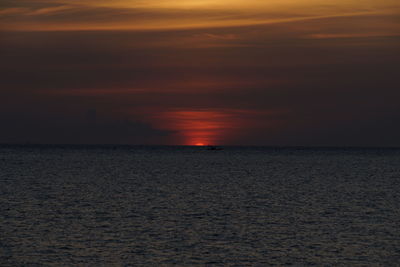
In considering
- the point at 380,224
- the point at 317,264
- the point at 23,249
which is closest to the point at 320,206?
the point at 380,224

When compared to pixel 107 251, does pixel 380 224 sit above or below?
below

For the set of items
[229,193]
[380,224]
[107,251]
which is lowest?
[229,193]

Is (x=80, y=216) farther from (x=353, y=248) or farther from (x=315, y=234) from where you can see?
(x=353, y=248)

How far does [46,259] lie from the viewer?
112 feet

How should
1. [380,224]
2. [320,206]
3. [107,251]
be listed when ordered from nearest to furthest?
[107,251] < [380,224] < [320,206]

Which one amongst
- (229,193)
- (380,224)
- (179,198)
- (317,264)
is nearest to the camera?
(317,264)

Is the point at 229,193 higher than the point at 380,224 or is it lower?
lower

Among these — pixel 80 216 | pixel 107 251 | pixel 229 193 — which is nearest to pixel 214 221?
pixel 80 216

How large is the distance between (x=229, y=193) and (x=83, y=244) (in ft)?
133

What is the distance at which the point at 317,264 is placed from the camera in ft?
111

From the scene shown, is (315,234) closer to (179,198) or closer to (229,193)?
(179,198)

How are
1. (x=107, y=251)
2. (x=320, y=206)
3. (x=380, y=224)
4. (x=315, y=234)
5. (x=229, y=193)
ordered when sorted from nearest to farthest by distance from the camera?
(x=107, y=251) → (x=315, y=234) → (x=380, y=224) → (x=320, y=206) → (x=229, y=193)

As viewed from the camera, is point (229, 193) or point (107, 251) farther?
point (229, 193)

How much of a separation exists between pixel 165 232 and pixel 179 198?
2622 cm
